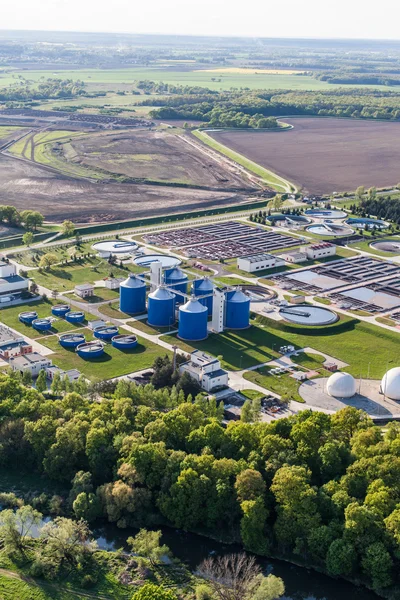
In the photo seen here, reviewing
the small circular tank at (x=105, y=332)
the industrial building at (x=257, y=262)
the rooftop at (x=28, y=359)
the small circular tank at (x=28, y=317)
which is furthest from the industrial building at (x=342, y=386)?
the industrial building at (x=257, y=262)

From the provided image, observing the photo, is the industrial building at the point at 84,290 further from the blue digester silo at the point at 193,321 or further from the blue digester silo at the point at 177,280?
the blue digester silo at the point at 193,321

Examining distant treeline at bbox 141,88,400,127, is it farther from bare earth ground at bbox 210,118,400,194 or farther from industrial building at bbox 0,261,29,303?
Answer: industrial building at bbox 0,261,29,303

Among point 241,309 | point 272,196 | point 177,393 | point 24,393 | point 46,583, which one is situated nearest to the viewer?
point 46,583

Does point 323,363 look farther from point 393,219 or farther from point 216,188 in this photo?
point 216,188

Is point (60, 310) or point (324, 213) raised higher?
point (324, 213)

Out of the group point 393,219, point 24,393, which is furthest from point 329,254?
point 24,393

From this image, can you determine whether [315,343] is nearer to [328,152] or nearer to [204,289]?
[204,289]

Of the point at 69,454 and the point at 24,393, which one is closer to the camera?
the point at 69,454

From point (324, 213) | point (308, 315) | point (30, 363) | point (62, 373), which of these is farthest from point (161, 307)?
point (324, 213)
